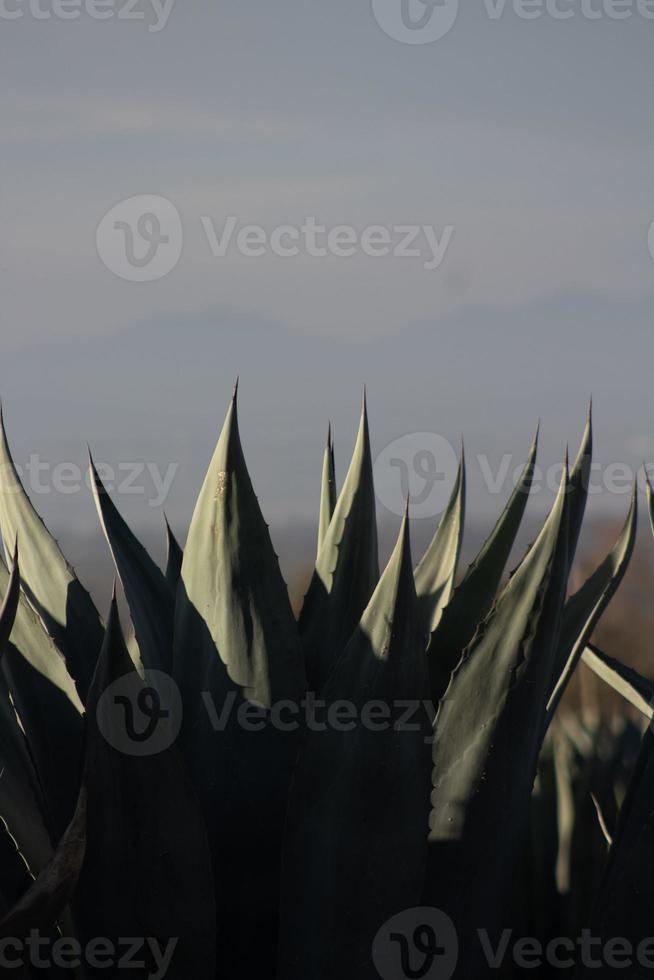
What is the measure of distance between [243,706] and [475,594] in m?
0.27

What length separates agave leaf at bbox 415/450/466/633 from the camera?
1.26m

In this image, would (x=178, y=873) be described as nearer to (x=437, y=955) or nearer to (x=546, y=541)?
(x=437, y=955)

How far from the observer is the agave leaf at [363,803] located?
0.83m

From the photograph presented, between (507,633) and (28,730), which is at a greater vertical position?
(507,633)

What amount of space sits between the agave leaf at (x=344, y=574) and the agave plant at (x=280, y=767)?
0.12 metres

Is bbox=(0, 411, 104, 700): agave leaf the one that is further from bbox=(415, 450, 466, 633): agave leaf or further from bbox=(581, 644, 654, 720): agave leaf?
bbox=(581, 644, 654, 720): agave leaf

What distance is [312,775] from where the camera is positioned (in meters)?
0.85

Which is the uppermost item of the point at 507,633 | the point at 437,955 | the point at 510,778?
the point at 507,633

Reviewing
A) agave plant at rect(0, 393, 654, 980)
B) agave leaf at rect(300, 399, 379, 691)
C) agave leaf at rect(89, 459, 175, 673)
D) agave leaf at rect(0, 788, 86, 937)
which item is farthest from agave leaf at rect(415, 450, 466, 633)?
agave leaf at rect(0, 788, 86, 937)

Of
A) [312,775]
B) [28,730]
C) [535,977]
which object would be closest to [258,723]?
[312,775]

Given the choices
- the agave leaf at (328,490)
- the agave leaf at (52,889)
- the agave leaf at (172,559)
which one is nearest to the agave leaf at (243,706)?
the agave leaf at (52,889)

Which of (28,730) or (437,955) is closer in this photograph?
(437,955)

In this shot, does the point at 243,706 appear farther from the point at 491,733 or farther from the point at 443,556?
the point at 443,556

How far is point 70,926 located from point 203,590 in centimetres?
28
